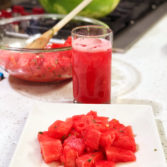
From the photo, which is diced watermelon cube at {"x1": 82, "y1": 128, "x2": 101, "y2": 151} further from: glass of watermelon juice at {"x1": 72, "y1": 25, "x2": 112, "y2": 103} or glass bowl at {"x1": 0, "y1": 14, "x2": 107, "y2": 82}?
glass bowl at {"x1": 0, "y1": 14, "x2": 107, "y2": 82}

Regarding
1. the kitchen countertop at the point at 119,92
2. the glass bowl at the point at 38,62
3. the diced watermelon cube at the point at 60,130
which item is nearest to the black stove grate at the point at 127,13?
the kitchen countertop at the point at 119,92

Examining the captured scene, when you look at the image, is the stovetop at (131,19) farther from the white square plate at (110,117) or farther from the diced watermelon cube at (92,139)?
the diced watermelon cube at (92,139)

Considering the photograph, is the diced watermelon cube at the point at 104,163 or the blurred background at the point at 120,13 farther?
the blurred background at the point at 120,13

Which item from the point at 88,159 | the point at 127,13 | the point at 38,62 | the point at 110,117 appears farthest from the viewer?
the point at 127,13

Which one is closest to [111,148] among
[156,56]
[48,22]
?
[156,56]

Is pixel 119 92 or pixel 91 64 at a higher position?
pixel 91 64

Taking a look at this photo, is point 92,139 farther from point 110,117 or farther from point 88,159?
point 110,117

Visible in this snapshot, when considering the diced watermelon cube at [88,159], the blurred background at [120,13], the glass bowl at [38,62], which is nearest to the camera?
the diced watermelon cube at [88,159]

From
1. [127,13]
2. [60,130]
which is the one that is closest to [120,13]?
[127,13]
